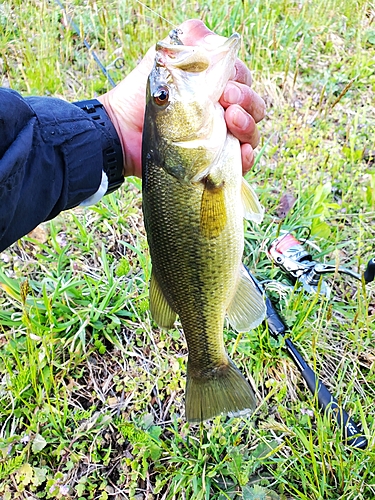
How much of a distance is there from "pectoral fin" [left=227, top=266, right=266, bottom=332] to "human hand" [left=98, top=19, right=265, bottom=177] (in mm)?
515

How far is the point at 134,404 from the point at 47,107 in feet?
5.07

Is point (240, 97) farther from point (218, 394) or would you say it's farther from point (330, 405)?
point (330, 405)

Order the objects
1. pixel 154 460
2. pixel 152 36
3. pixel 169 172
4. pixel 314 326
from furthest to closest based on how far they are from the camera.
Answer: pixel 152 36
pixel 314 326
pixel 154 460
pixel 169 172

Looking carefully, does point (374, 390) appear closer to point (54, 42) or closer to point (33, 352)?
point (33, 352)

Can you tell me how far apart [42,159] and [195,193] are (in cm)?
64

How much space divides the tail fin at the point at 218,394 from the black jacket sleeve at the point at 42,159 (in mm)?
916

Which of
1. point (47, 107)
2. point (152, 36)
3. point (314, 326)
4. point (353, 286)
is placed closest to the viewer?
point (47, 107)

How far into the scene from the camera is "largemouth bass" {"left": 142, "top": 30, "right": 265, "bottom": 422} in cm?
150

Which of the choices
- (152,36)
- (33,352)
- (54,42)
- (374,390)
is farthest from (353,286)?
(54,42)

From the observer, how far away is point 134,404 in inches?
94.0

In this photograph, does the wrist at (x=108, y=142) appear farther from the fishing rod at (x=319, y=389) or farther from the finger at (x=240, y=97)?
the fishing rod at (x=319, y=389)

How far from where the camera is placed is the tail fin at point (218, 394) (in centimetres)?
181

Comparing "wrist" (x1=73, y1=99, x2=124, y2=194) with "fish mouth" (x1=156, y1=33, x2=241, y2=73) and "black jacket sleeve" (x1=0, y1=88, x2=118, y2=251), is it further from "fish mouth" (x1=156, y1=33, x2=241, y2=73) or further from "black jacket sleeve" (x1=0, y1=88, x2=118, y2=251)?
"fish mouth" (x1=156, y1=33, x2=241, y2=73)

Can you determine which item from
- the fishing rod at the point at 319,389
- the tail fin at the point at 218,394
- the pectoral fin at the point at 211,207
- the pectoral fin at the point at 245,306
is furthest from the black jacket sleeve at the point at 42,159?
the fishing rod at the point at 319,389
